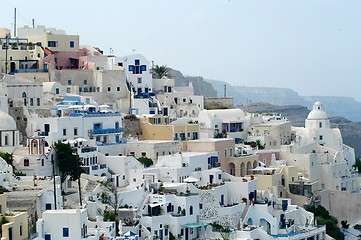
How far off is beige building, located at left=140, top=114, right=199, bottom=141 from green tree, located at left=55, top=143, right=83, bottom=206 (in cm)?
1000

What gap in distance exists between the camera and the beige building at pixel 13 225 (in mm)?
33812

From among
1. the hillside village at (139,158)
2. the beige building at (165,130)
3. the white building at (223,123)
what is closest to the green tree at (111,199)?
the hillside village at (139,158)

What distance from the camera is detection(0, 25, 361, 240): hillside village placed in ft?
134

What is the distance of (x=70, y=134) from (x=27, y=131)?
82.0 inches

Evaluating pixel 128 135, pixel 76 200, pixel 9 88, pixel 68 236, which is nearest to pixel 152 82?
pixel 128 135

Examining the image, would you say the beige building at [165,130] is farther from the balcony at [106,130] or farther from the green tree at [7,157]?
the green tree at [7,157]

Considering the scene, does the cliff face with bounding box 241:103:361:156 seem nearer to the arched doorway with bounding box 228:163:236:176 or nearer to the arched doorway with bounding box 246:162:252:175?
the arched doorway with bounding box 246:162:252:175

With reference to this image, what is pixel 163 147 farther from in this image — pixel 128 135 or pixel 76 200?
pixel 76 200

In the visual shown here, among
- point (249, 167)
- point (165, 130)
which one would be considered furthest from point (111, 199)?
point (249, 167)


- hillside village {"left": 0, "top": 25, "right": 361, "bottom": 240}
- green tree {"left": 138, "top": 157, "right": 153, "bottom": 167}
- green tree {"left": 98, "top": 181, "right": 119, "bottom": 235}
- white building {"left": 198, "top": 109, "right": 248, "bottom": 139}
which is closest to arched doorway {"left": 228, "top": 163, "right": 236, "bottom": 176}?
hillside village {"left": 0, "top": 25, "right": 361, "bottom": 240}

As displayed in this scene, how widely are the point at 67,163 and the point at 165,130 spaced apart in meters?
10.8

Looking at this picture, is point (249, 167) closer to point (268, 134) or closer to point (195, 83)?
point (268, 134)

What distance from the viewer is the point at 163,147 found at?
168 ft

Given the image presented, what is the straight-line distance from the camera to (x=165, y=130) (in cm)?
5347
